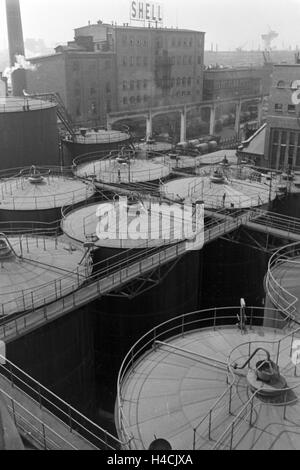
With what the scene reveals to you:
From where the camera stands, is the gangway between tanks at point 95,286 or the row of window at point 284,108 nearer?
the gangway between tanks at point 95,286

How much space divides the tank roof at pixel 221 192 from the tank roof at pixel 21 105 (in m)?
12.6

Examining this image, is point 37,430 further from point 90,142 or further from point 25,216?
point 90,142

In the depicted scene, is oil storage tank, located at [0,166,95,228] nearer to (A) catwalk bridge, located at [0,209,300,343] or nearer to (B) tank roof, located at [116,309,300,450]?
(A) catwalk bridge, located at [0,209,300,343]

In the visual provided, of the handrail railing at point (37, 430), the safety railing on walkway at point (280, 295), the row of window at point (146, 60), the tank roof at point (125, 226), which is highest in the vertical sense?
the row of window at point (146, 60)

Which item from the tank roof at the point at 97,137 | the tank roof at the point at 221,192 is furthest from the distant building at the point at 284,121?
the tank roof at the point at 221,192

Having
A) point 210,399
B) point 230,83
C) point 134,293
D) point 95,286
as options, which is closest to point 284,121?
point 134,293

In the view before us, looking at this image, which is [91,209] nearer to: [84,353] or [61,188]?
[61,188]

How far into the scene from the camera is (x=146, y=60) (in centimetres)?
7050

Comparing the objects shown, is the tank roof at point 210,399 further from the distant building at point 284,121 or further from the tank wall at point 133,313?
the distant building at point 284,121

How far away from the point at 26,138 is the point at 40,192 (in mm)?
9344

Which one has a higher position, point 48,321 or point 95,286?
point 95,286

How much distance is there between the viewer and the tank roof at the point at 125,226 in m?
18.3
